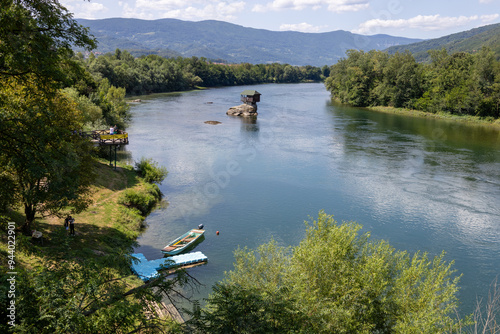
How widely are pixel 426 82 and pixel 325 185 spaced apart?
255ft

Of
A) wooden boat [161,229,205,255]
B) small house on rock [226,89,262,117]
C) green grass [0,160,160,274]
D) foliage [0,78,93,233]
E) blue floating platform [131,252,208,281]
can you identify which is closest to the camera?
foliage [0,78,93,233]

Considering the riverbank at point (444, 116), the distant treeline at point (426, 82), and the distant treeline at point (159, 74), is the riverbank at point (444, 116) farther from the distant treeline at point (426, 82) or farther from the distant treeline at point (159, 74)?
the distant treeline at point (159, 74)

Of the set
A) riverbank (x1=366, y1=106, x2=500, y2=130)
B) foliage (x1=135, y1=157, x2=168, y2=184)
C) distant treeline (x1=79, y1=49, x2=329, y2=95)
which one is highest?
distant treeline (x1=79, y1=49, x2=329, y2=95)

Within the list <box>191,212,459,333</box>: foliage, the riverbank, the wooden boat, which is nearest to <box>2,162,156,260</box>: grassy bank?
the wooden boat

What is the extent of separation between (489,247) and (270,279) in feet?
71.8

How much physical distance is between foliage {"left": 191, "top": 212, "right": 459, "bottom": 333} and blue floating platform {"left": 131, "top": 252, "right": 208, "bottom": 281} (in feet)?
23.3

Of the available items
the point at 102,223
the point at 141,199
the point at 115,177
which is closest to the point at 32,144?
the point at 102,223

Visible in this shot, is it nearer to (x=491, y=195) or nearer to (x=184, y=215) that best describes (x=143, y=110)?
(x=184, y=215)

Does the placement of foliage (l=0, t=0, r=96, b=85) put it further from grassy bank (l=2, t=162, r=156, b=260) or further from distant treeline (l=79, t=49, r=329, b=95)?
distant treeline (l=79, t=49, r=329, b=95)

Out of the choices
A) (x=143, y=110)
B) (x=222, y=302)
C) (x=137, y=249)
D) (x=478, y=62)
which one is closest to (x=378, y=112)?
(x=478, y=62)

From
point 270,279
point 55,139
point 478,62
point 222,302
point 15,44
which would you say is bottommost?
point 270,279

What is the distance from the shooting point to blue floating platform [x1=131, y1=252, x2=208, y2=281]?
72.2ft

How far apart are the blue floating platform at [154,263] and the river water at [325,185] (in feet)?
2.96

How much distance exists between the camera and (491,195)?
3869 cm
